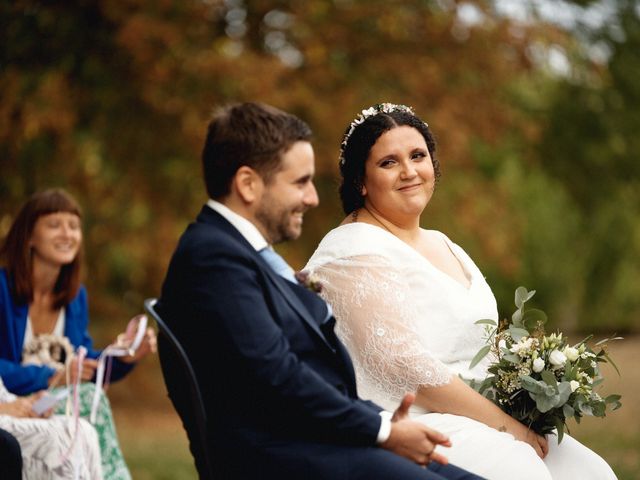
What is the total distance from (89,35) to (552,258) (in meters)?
15.1

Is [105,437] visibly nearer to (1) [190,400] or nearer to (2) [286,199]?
(1) [190,400]

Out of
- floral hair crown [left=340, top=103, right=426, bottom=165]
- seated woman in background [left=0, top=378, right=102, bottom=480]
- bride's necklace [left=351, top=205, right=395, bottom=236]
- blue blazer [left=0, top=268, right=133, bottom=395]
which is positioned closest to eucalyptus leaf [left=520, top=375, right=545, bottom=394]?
bride's necklace [left=351, top=205, right=395, bottom=236]

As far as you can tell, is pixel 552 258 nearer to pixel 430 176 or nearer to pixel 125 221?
pixel 125 221

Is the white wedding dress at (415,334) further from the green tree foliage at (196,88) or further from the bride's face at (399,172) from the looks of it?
the green tree foliage at (196,88)

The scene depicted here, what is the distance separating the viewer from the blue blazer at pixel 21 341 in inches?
208

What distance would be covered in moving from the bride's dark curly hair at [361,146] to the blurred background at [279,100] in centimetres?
472

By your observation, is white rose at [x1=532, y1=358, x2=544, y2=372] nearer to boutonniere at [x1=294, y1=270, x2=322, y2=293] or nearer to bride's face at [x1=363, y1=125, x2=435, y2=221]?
bride's face at [x1=363, y1=125, x2=435, y2=221]

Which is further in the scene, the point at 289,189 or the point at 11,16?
the point at 11,16

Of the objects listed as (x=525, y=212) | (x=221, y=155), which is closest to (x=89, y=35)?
(x=221, y=155)

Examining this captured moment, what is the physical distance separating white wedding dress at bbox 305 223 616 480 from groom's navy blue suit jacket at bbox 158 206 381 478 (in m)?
0.75

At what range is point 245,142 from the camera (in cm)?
312

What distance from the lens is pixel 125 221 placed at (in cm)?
1232

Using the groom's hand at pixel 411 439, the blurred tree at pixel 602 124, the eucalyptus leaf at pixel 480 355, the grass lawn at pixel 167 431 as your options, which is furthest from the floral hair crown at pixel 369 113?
the blurred tree at pixel 602 124

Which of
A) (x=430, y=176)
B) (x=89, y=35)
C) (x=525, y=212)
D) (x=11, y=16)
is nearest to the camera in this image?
(x=430, y=176)
